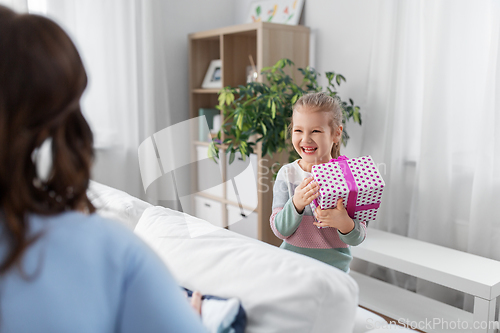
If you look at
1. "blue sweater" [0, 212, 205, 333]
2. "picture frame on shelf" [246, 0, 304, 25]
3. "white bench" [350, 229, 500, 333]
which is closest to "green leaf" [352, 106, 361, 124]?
"white bench" [350, 229, 500, 333]

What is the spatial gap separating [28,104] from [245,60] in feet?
Result: 8.88

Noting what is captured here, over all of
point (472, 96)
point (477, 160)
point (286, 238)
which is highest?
point (472, 96)

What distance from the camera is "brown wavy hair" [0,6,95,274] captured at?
510mm

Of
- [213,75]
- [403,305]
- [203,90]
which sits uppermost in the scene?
[213,75]

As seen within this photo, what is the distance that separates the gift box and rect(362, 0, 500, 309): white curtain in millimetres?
1114

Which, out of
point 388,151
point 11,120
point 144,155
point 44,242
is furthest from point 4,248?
point 388,151

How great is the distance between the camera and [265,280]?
0.91 m

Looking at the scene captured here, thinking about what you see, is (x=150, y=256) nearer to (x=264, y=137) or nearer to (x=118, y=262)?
(x=118, y=262)

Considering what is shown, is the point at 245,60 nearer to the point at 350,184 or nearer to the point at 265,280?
the point at 350,184

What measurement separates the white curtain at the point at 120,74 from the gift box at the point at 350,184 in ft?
5.90

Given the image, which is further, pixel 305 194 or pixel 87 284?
pixel 305 194

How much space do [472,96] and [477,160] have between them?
316mm

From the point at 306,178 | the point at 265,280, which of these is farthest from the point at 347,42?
the point at 265,280

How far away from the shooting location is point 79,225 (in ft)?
1.81
